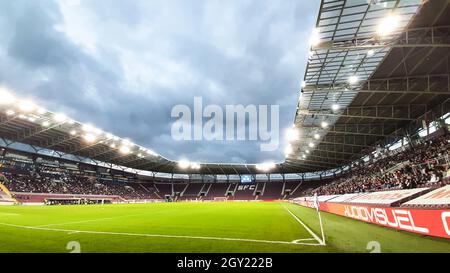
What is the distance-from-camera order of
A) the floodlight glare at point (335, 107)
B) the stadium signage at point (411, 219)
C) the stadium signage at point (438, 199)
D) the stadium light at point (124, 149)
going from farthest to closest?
1. the stadium light at point (124, 149)
2. the floodlight glare at point (335, 107)
3. the stadium signage at point (438, 199)
4. the stadium signage at point (411, 219)

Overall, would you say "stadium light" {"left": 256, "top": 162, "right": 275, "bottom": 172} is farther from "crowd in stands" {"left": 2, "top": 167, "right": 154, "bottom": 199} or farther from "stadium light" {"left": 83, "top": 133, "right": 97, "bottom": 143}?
"stadium light" {"left": 83, "top": 133, "right": 97, "bottom": 143}

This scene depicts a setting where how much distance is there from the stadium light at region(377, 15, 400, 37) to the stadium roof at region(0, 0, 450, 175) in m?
0.05

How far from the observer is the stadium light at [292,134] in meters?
42.8

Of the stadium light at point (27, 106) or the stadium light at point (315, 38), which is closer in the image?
the stadium light at point (315, 38)

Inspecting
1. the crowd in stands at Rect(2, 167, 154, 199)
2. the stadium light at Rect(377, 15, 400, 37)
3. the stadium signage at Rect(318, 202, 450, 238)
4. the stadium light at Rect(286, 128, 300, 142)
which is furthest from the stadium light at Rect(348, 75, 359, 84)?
the crowd in stands at Rect(2, 167, 154, 199)

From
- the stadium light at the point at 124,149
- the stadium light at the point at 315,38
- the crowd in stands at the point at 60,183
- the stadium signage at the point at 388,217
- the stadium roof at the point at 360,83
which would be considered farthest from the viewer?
the stadium light at the point at 124,149

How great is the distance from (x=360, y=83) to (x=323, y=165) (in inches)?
2361

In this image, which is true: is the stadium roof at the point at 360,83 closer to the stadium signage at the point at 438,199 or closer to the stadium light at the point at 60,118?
the stadium light at the point at 60,118

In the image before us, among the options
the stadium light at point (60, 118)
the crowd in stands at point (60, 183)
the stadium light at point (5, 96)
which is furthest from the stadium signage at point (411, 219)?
the crowd in stands at point (60, 183)

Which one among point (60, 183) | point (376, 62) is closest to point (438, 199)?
point (376, 62)

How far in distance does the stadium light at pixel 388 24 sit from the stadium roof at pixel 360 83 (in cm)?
5

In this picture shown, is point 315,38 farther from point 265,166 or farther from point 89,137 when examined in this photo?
point 265,166

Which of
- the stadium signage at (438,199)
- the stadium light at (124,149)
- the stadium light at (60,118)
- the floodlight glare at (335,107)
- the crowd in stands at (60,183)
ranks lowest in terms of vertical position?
the crowd in stands at (60,183)
